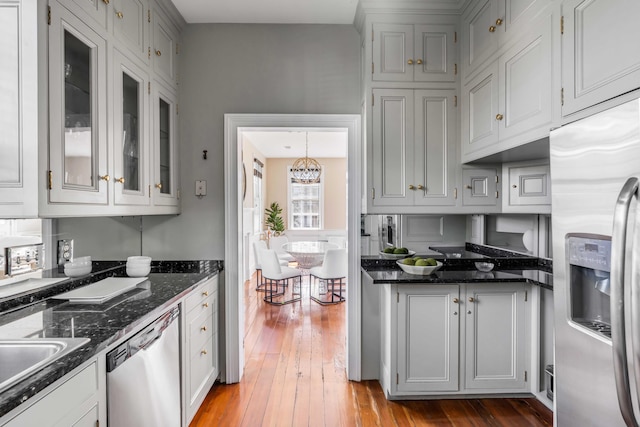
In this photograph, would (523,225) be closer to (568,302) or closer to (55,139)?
(568,302)

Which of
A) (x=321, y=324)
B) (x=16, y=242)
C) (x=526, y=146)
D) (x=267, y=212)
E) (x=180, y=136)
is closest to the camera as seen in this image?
(x=16, y=242)

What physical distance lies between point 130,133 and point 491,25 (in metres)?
2.26

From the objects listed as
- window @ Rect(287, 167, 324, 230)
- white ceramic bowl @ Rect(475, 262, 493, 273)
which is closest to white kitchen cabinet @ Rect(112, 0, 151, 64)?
white ceramic bowl @ Rect(475, 262, 493, 273)

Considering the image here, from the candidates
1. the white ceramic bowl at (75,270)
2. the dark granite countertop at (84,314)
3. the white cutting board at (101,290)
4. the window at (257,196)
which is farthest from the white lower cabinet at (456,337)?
the window at (257,196)

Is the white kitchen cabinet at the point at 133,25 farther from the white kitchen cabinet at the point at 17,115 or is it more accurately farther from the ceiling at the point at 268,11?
the white kitchen cabinet at the point at 17,115

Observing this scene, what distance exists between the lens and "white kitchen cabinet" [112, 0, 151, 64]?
1803 millimetres

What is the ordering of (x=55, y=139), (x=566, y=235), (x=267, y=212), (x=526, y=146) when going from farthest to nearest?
(x=267, y=212) < (x=526, y=146) < (x=55, y=139) < (x=566, y=235)

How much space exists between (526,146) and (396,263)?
1.21 m

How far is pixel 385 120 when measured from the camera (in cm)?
241

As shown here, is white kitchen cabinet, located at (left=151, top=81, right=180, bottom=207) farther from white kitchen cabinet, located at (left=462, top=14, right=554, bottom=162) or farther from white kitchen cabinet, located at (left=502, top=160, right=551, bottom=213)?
white kitchen cabinet, located at (left=502, top=160, right=551, bottom=213)

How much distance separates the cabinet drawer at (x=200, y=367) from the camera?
6.86 feet

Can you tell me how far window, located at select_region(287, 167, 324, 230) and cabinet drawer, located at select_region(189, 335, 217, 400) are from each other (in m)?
5.84

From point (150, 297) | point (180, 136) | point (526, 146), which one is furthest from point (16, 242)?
point (526, 146)

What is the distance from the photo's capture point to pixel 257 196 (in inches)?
281
